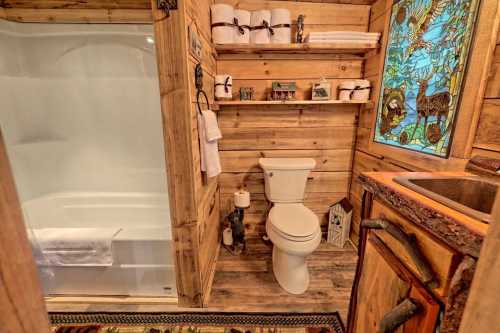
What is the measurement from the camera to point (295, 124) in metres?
2.01

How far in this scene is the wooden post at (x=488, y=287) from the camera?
0.29 m

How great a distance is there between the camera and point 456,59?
104 centimetres

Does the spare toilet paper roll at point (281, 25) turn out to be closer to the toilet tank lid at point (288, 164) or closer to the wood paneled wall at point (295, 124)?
the wood paneled wall at point (295, 124)

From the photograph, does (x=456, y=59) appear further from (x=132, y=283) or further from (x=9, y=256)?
(x=132, y=283)

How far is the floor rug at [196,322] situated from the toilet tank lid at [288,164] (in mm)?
1055

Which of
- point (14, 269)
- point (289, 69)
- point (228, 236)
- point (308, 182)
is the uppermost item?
point (289, 69)

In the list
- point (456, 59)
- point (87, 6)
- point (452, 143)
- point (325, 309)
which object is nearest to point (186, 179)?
point (325, 309)

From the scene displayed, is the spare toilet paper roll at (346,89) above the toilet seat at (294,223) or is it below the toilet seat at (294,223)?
above

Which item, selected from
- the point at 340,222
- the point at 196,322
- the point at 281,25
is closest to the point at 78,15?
the point at 281,25

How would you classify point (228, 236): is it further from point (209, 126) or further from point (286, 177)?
point (209, 126)

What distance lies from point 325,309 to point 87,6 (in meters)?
2.97

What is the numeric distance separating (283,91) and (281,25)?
493mm

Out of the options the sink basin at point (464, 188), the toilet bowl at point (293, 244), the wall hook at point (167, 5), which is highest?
the wall hook at point (167, 5)

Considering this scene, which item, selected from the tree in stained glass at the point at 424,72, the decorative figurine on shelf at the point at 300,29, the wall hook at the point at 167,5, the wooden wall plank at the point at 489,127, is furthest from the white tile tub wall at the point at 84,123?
the wooden wall plank at the point at 489,127
